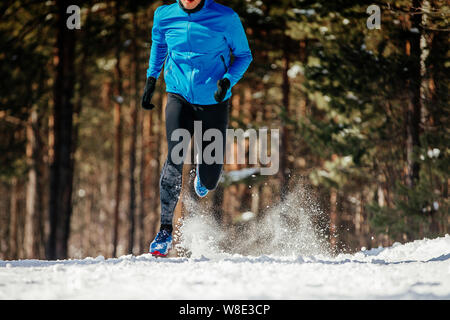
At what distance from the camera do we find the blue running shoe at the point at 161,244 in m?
5.19

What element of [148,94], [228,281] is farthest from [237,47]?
[228,281]

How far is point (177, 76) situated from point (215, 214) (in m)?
3.12

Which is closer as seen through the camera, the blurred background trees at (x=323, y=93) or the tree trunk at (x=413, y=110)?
the blurred background trees at (x=323, y=93)

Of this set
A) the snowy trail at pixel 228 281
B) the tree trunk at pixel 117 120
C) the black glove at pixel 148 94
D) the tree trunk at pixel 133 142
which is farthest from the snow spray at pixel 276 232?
the tree trunk at pixel 133 142

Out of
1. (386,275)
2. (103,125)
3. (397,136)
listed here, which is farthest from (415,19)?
(103,125)

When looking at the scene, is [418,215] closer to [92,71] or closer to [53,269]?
[53,269]

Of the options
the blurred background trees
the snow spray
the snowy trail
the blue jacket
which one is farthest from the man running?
the blurred background trees

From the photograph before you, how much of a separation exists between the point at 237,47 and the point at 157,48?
0.84 metres

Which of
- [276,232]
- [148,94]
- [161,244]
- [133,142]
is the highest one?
[148,94]

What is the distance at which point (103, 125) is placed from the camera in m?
26.5

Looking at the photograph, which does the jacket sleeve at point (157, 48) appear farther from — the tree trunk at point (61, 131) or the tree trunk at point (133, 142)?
the tree trunk at point (133, 142)

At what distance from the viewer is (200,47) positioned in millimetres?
5168

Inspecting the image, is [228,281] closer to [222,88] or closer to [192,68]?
[222,88]

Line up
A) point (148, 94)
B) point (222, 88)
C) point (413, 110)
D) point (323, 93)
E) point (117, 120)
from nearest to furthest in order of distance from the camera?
point (222, 88)
point (148, 94)
point (413, 110)
point (323, 93)
point (117, 120)
